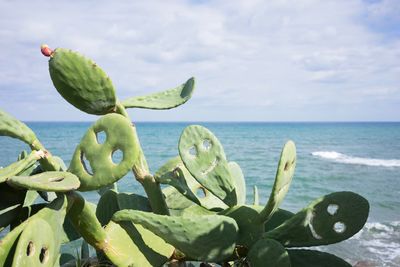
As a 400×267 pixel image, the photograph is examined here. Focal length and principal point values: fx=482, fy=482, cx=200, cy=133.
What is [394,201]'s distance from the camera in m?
12.7

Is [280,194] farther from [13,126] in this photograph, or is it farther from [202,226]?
[13,126]

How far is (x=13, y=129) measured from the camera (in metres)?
1.46

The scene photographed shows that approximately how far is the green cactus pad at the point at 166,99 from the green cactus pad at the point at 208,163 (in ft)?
0.63

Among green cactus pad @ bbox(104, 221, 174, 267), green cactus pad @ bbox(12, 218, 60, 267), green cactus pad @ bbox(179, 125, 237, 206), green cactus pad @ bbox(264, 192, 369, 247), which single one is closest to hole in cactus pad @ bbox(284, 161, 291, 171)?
green cactus pad @ bbox(264, 192, 369, 247)

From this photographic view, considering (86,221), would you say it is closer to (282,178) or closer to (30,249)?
(30,249)

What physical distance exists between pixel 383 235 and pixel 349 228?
25.1ft

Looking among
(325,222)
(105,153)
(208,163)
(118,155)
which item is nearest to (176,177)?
(208,163)

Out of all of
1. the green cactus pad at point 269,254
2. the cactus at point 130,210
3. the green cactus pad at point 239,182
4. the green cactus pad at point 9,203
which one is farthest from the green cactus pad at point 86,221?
the green cactus pad at point 239,182

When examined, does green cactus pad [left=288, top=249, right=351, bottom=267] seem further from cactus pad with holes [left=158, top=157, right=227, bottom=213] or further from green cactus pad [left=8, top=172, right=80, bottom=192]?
green cactus pad [left=8, top=172, right=80, bottom=192]

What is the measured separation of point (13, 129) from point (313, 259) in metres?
1.11

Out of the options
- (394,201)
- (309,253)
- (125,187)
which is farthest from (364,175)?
(309,253)

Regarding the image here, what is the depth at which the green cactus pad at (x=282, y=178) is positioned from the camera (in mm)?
1517

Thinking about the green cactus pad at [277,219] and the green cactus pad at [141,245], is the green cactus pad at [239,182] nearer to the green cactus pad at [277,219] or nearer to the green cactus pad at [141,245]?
the green cactus pad at [277,219]

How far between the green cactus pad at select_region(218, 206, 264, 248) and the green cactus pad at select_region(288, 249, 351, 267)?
0.19 m
